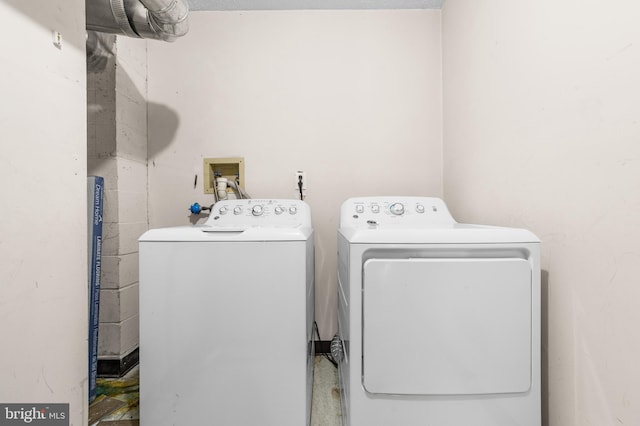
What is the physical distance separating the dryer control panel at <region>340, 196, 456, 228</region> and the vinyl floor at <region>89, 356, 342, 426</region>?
82 centimetres

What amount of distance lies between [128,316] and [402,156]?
1868 millimetres

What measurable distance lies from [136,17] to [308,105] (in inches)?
36.5

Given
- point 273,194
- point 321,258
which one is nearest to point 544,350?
point 321,258

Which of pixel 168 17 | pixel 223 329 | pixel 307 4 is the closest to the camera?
pixel 223 329

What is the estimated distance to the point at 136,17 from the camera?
125 cm

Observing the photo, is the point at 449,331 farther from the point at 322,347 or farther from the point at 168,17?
the point at 168,17

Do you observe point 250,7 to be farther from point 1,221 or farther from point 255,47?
point 1,221

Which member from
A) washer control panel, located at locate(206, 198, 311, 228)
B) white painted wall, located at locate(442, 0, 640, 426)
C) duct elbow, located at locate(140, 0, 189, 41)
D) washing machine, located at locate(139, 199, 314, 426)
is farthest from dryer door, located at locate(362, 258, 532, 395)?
duct elbow, located at locate(140, 0, 189, 41)

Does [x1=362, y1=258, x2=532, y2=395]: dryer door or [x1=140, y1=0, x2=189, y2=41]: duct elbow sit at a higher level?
[x1=140, y1=0, x2=189, y2=41]: duct elbow

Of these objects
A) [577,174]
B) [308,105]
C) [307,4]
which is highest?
[307,4]

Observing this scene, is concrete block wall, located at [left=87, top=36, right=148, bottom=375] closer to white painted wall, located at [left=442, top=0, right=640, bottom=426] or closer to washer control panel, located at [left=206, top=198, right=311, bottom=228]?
washer control panel, located at [left=206, top=198, right=311, bottom=228]

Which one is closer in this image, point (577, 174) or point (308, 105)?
point (577, 174)

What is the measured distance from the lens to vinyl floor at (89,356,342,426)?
1.16 meters

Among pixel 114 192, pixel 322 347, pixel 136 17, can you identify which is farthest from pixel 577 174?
pixel 114 192
